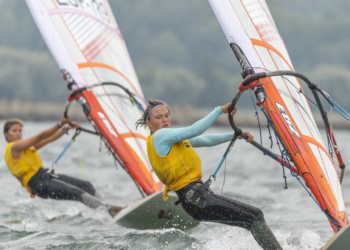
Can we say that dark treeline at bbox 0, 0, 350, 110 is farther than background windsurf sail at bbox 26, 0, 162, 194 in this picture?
Yes

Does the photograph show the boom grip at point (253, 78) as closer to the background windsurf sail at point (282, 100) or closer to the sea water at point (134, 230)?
the background windsurf sail at point (282, 100)

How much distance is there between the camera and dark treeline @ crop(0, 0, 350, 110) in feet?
170

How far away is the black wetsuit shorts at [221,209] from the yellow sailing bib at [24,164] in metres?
2.56

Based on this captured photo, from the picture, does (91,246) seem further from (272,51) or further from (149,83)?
(149,83)

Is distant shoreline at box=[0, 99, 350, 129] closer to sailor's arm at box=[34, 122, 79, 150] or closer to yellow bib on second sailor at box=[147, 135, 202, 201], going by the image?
sailor's arm at box=[34, 122, 79, 150]

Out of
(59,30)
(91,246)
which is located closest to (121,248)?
(91,246)

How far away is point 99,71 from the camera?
5.93 metres

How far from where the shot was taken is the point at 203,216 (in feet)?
10.9

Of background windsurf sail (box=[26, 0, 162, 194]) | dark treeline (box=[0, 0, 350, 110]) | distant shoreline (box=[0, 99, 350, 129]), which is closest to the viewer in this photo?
background windsurf sail (box=[26, 0, 162, 194])

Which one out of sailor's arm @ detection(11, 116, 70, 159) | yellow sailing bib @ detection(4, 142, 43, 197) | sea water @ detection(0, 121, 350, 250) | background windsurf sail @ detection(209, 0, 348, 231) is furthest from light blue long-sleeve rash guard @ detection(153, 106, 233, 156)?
yellow sailing bib @ detection(4, 142, 43, 197)

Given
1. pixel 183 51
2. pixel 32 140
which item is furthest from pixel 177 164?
pixel 183 51

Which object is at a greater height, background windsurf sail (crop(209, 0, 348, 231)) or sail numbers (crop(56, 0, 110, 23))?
sail numbers (crop(56, 0, 110, 23))

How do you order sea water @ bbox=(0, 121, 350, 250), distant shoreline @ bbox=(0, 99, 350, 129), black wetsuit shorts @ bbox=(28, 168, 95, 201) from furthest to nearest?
distant shoreline @ bbox=(0, 99, 350, 129) < black wetsuit shorts @ bbox=(28, 168, 95, 201) < sea water @ bbox=(0, 121, 350, 250)

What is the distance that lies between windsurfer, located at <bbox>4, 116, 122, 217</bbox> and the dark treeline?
38.7 m
